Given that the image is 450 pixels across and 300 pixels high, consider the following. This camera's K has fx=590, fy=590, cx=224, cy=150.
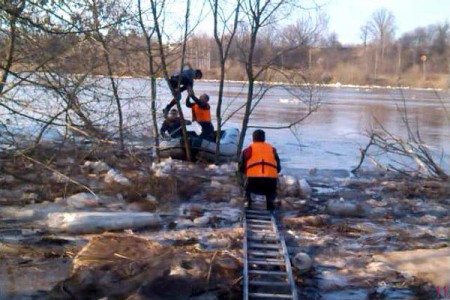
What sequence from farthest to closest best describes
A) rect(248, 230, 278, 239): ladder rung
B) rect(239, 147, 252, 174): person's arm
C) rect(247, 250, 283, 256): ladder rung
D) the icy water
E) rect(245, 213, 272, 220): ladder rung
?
rect(239, 147, 252, 174): person's arm, rect(245, 213, 272, 220): ladder rung, the icy water, rect(248, 230, 278, 239): ladder rung, rect(247, 250, 283, 256): ladder rung

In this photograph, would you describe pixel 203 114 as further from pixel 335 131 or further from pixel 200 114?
pixel 335 131

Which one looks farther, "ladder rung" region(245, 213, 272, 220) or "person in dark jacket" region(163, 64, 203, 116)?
"person in dark jacket" region(163, 64, 203, 116)

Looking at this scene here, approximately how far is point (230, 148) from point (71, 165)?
177 inches

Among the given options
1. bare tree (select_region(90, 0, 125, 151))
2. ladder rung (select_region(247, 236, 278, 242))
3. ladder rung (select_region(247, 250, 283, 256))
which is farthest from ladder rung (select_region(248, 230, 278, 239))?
bare tree (select_region(90, 0, 125, 151))

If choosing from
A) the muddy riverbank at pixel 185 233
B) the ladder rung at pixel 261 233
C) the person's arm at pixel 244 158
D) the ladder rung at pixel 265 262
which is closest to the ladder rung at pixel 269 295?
the muddy riverbank at pixel 185 233

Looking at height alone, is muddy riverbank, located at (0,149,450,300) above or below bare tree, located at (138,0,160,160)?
below

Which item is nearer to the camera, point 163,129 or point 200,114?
point 200,114

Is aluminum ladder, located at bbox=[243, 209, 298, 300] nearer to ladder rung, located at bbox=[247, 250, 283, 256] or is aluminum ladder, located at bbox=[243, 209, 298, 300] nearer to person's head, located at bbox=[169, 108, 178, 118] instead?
ladder rung, located at bbox=[247, 250, 283, 256]

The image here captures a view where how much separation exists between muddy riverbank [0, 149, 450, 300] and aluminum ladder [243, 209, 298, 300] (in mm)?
151

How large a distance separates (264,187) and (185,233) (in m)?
1.67

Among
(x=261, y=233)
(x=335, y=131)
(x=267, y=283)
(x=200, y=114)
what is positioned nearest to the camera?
(x=267, y=283)

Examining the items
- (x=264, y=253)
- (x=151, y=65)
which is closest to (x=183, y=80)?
(x=151, y=65)

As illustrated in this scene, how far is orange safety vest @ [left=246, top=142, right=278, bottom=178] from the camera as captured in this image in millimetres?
8625

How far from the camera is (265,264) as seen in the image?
6.25 metres
